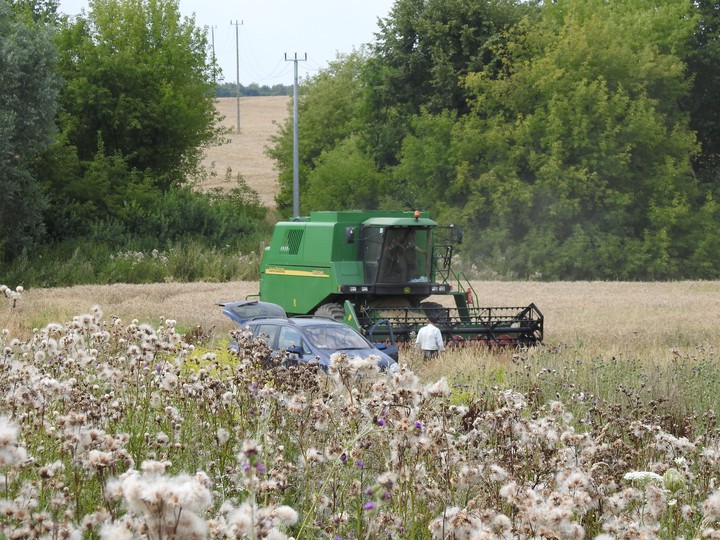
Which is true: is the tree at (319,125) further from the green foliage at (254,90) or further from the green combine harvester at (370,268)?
the green foliage at (254,90)

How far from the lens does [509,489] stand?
459cm

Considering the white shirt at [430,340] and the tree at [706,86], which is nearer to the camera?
the white shirt at [430,340]

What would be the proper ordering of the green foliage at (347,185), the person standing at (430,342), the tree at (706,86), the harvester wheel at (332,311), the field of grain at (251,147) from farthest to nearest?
the field of grain at (251,147)
the green foliage at (347,185)
the tree at (706,86)
the harvester wheel at (332,311)
the person standing at (430,342)

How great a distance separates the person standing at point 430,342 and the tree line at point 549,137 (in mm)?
30567

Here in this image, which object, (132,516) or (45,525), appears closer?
(132,516)

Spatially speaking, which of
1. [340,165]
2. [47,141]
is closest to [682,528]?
[47,141]

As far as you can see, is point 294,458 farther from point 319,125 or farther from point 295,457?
point 319,125

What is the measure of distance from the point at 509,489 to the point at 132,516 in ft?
6.33

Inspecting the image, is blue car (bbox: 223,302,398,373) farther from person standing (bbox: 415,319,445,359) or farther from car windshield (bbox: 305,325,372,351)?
person standing (bbox: 415,319,445,359)

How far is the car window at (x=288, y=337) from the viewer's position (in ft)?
50.0

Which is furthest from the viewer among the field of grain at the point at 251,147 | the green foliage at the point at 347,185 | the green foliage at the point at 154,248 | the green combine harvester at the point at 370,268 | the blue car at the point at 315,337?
the field of grain at the point at 251,147

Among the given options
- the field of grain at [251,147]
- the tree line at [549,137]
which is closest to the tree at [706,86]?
the tree line at [549,137]

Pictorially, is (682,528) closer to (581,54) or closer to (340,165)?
(581,54)

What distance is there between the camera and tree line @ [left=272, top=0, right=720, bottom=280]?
48375 millimetres
